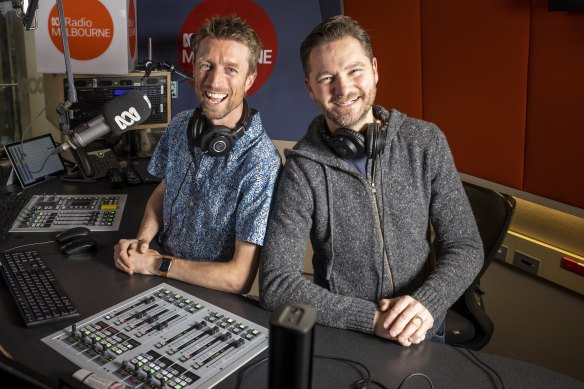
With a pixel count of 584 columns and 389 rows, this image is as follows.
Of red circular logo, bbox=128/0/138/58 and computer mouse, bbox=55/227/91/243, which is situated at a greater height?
red circular logo, bbox=128/0/138/58

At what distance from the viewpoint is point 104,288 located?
1.46 meters

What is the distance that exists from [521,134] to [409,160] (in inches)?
32.9

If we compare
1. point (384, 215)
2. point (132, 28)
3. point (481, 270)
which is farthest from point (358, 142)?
point (132, 28)

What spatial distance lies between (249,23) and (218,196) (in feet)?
5.79

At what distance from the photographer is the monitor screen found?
2352 millimetres

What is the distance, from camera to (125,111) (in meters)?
1.47

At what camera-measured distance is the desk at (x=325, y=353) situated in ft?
3.56

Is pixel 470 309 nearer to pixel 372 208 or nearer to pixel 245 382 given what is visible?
pixel 372 208

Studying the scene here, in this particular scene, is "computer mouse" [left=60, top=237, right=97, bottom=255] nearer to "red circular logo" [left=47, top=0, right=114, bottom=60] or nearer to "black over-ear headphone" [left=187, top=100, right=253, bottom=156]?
"black over-ear headphone" [left=187, top=100, right=253, bottom=156]

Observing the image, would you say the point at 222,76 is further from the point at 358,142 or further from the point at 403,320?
the point at 403,320

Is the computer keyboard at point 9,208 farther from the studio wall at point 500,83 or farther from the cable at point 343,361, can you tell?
the studio wall at point 500,83

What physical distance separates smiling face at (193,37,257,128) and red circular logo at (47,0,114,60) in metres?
1.05

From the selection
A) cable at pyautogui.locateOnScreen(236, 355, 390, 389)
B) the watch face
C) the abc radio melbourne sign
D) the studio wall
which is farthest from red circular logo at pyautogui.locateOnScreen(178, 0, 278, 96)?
cable at pyautogui.locateOnScreen(236, 355, 390, 389)

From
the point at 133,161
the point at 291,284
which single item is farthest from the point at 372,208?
the point at 133,161
